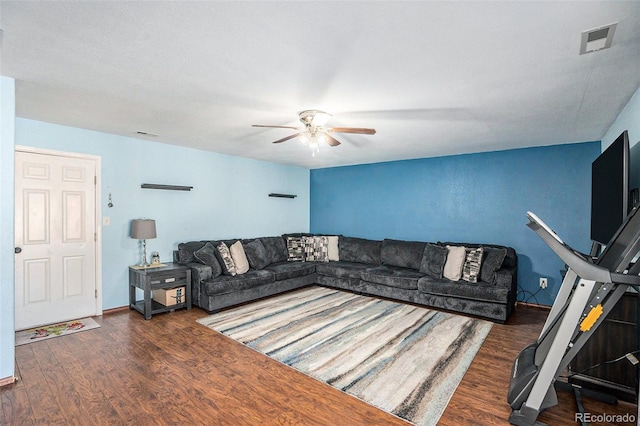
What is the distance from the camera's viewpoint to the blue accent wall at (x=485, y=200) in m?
4.35

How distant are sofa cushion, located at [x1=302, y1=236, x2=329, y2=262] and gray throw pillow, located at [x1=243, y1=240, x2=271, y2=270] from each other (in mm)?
903

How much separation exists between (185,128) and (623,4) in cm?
395

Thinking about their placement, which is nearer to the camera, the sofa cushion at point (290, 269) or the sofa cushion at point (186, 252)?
the sofa cushion at point (186, 252)

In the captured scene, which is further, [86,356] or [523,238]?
[523,238]


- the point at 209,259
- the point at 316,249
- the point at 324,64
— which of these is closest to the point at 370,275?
the point at 316,249

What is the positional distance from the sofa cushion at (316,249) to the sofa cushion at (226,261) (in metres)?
1.74

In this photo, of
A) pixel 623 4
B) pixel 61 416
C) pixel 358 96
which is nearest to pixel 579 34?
pixel 623 4

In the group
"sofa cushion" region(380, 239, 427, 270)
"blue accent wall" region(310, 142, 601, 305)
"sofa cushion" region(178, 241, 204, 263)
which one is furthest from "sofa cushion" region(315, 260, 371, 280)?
"sofa cushion" region(178, 241, 204, 263)

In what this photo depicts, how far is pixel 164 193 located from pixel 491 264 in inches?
198

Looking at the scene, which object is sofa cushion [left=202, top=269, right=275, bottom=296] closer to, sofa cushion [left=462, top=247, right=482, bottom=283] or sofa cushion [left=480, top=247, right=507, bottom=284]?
sofa cushion [left=462, top=247, right=482, bottom=283]

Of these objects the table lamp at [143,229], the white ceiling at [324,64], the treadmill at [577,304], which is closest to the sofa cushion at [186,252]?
the table lamp at [143,229]

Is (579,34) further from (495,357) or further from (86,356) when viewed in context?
(86,356)

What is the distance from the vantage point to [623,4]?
1474mm

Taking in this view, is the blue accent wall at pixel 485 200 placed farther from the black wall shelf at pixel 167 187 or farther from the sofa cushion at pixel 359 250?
the black wall shelf at pixel 167 187
